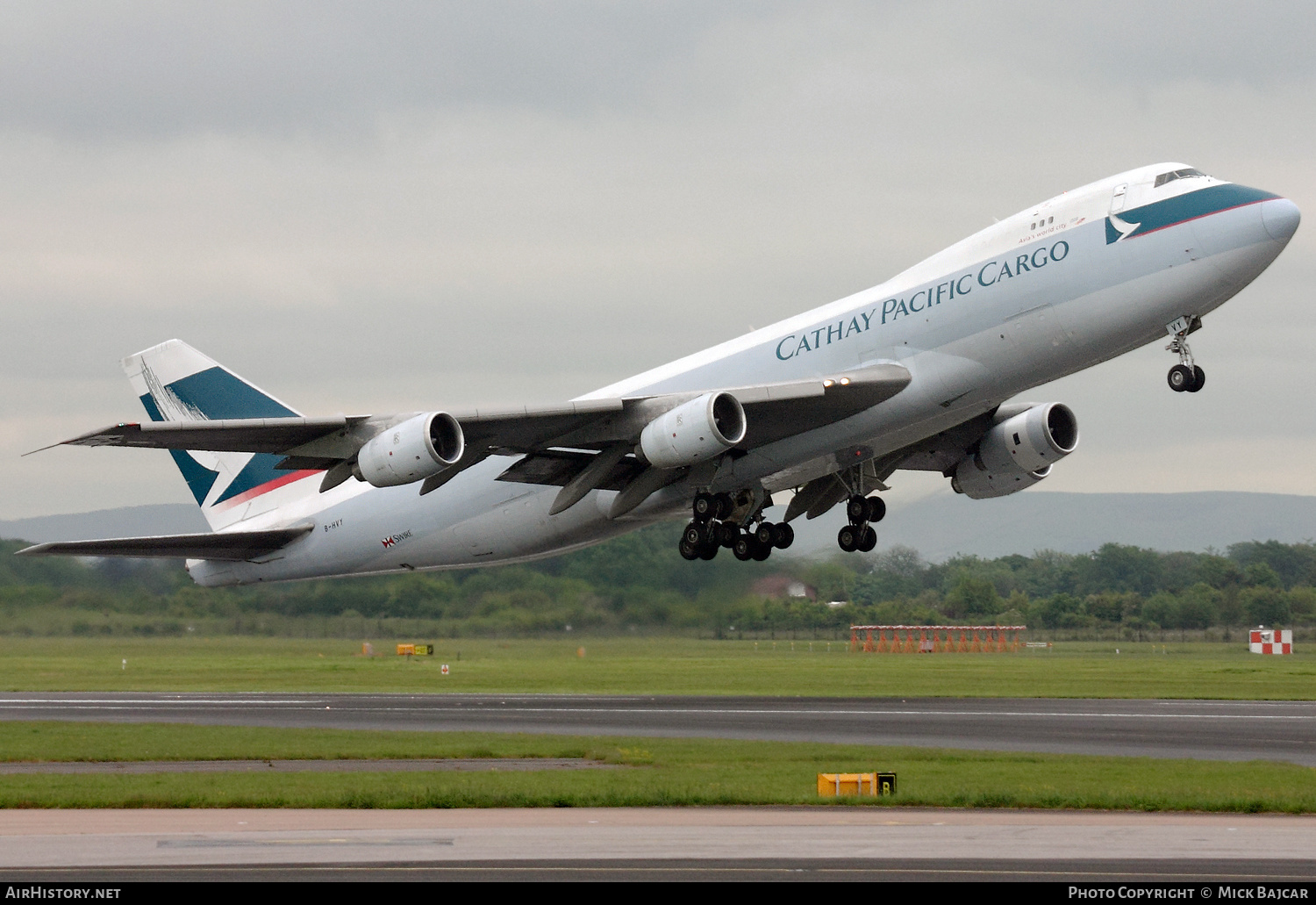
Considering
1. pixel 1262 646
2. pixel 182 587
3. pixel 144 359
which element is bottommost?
pixel 1262 646

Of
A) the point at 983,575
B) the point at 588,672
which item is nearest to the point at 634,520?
the point at 588,672

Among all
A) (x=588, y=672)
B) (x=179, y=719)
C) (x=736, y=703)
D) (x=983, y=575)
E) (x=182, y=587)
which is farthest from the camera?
(x=983, y=575)

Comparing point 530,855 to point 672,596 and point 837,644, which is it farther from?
point 837,644

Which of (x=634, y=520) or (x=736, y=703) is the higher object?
(x=634, y=520)

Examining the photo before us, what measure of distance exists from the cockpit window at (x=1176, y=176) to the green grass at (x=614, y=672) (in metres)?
17.9

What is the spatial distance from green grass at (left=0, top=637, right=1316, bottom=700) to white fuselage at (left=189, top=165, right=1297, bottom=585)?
701cm

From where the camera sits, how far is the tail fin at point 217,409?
41.3 m

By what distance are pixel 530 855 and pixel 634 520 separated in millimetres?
21432

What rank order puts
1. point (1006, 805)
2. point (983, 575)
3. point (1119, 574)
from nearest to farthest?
point (1006, 805), point (983, 575), point (1119, 574)

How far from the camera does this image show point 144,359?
139 ft

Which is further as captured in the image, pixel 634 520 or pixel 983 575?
pixel 983 575

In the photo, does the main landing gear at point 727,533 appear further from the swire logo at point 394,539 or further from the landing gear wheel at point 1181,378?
the landing gear wheel at point 1181,378

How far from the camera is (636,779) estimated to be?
22.1 meters

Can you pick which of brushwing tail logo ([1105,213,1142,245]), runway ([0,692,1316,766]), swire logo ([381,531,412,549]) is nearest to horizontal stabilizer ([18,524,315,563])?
swire logo ([381,531,412,549])
